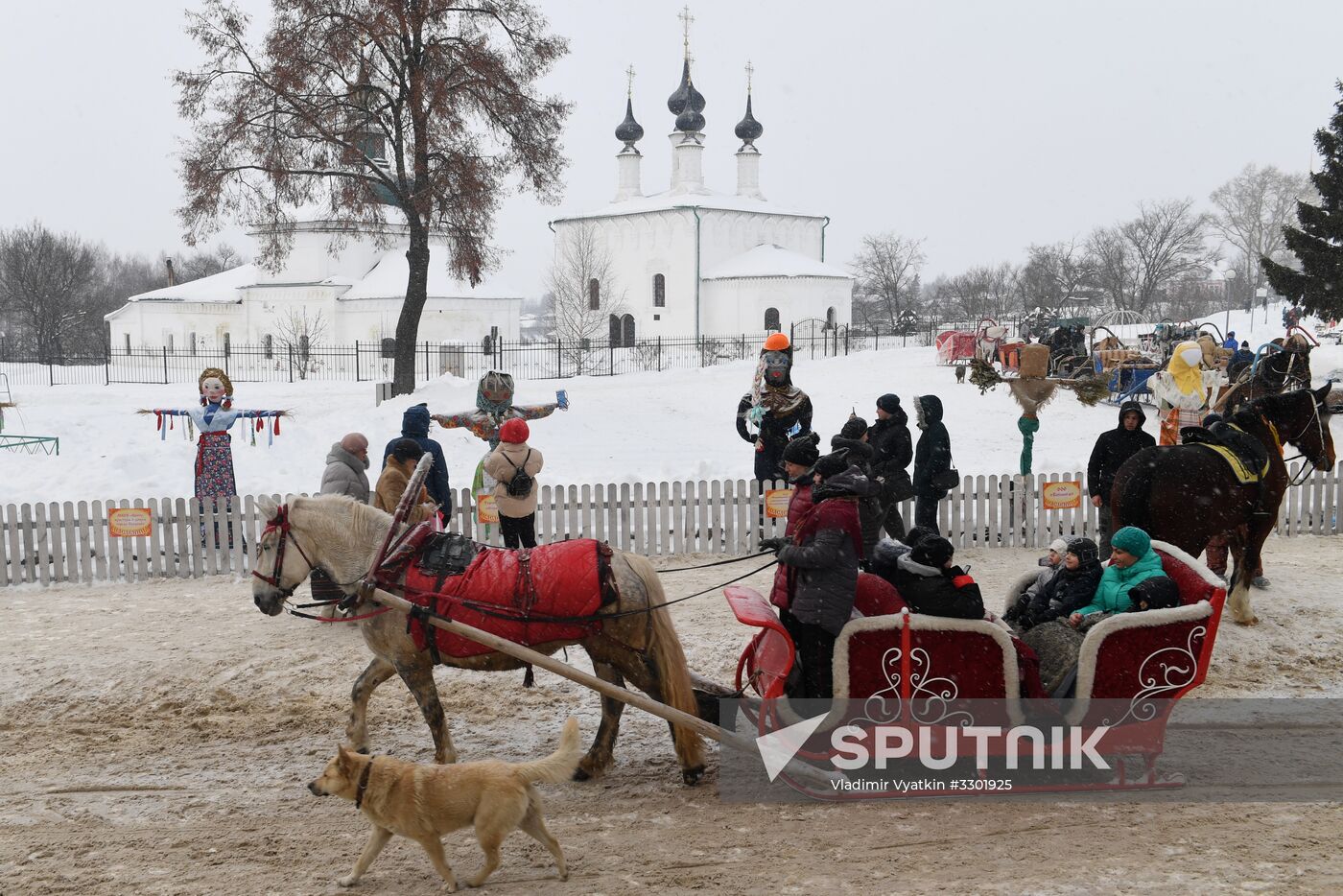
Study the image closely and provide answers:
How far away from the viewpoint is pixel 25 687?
8227mm

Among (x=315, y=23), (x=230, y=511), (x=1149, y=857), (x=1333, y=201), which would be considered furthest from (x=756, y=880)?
(x=1333, y=201)

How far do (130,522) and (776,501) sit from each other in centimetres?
735

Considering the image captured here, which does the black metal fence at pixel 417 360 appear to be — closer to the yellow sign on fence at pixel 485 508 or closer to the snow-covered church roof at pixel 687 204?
the snow-covered church roof at pixel 687 204

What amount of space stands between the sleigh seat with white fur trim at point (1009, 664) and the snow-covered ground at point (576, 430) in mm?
10345

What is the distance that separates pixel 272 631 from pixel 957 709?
6.54 metres

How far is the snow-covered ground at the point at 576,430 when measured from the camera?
55.1 ft

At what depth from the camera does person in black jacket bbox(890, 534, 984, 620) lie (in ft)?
19.1

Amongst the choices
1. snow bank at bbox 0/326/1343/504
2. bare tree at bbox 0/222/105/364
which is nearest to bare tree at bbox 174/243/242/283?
bare tree at bbox 0/222/105/364

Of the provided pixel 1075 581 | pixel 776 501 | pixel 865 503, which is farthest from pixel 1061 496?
pixel 1075 581

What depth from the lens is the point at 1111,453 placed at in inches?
418

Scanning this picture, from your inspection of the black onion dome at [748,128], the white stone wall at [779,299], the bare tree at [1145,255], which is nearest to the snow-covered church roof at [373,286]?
the white stone wall at [779,299]

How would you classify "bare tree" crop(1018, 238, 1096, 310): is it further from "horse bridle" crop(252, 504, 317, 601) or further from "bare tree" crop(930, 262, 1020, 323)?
"horse bridle" crop(252, 504, 317, 601)

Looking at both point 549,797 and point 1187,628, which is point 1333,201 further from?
point 549,797

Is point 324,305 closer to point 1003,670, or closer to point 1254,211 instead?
point 1003,670
